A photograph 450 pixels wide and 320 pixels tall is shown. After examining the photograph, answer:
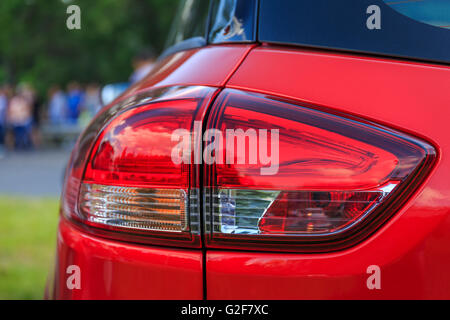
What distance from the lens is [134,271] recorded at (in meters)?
1.09

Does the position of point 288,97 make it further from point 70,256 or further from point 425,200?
point 70,256

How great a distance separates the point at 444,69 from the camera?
111 centimetres

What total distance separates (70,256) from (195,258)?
35 cm

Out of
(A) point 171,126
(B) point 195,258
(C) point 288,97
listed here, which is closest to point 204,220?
(B) point 195,258

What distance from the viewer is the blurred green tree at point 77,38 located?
55.9ft

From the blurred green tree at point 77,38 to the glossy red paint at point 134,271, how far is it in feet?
40.6

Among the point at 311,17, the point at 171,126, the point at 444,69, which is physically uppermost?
the point at 311,17

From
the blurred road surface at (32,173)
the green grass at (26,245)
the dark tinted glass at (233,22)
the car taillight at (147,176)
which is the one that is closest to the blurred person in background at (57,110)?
the blurred road surface at (32,173)

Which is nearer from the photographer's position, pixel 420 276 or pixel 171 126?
pixel 420 276

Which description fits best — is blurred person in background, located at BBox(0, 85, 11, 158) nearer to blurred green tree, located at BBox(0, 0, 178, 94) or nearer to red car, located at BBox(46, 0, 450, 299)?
blurred green tree, located at BBox(0, 0, 178, 94)

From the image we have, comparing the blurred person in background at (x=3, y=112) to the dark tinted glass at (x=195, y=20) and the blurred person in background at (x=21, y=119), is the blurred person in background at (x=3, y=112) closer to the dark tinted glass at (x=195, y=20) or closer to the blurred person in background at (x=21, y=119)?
the blurred person in background at (x=21, y=119)

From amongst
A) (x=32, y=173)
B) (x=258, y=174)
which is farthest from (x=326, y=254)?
(x=32, y=173)

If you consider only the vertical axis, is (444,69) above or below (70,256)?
above

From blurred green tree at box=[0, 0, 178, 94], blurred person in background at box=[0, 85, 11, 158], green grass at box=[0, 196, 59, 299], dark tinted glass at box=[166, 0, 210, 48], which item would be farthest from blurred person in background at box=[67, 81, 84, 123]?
dark tinted glass at box=[166, 0, 210, 48]
